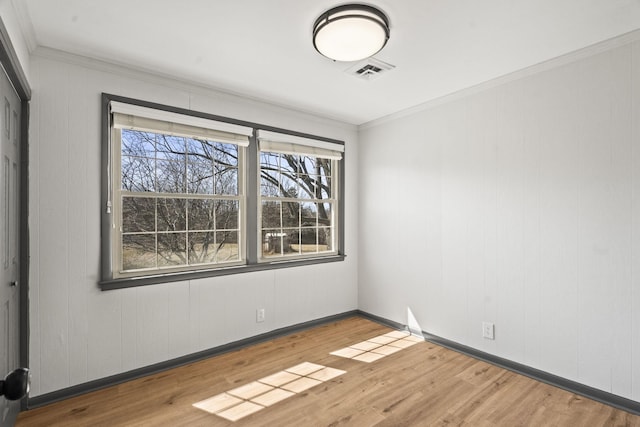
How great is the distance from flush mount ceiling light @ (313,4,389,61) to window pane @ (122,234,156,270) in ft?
6.99

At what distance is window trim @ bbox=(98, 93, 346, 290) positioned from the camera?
255cm

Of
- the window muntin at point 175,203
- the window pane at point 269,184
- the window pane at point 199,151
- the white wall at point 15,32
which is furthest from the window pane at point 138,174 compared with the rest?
the window pane at point 269,184

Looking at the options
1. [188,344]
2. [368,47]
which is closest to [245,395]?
[188,344]

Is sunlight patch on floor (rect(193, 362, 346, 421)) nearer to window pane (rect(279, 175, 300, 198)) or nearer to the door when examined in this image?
the door

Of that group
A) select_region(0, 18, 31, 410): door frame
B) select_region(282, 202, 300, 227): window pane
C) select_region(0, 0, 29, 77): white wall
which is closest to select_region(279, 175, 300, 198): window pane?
select_region(282, 202, 300, 227): window pane

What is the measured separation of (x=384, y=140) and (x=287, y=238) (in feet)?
5.60

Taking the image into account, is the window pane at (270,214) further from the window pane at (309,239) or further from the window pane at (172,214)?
the window pane at (172,214)

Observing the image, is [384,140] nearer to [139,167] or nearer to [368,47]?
[368,47]

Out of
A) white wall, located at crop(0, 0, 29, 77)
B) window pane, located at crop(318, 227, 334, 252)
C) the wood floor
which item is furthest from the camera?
window pane, located at crop(318, 227, 334, 252)

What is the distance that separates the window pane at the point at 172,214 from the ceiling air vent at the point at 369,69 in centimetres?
193

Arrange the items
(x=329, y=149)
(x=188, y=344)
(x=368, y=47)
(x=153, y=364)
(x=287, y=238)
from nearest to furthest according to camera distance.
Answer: (x=368, y=47) < (x=153, y=364) < (x=188, y=344) < (x=287, y=238) < (x=329, y=149)

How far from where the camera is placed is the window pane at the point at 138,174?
8.97 ft

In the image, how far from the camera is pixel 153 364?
9.02ft

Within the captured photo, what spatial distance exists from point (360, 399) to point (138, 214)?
7.72 feet
